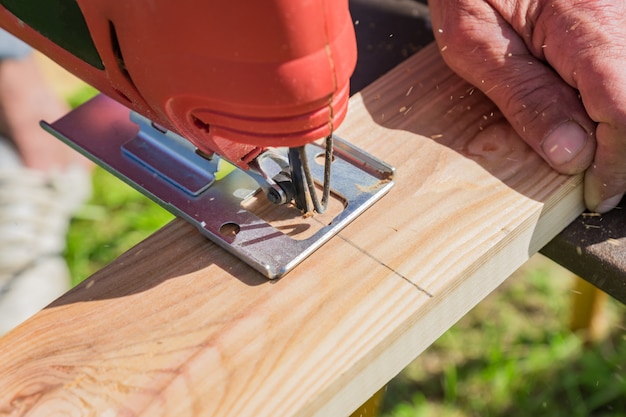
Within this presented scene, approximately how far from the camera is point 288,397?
105cm

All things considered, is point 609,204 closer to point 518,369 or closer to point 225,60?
point 225,60

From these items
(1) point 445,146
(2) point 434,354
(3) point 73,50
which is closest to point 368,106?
(1) point 445,146

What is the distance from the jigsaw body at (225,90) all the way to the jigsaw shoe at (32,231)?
1330mm

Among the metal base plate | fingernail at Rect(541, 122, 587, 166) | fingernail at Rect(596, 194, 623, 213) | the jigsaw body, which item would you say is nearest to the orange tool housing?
the jigsaw body

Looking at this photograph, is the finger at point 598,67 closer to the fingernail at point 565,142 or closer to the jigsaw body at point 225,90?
the fingernail at point 565,142

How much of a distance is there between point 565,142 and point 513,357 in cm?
135

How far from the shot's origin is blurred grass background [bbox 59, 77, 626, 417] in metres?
2.47

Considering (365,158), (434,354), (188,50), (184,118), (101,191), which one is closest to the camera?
(188,50)

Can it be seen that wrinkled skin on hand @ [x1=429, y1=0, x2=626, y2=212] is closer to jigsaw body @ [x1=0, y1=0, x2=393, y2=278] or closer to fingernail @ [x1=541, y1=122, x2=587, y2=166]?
fingernail @ [x1=541, y1=122, x2=587, y2=166]

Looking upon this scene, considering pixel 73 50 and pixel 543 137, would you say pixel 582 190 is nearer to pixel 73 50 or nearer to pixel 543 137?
pixel 543 137

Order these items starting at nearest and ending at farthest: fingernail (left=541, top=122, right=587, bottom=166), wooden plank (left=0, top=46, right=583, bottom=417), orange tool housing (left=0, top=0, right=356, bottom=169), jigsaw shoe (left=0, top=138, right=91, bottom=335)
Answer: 1. orange tool housing (left=0, top=0, right=356, bottom=169)
2. wooden plank (left=0, top=46, right=583, bottom=417)
3. fingernail (left=541, top=122, right=587, bottom=166)
4. jigsaw shoe (left=0, top=138, right=91, bottom=335)

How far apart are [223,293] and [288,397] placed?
22cm

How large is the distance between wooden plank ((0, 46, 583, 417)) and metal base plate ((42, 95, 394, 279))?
0.03m

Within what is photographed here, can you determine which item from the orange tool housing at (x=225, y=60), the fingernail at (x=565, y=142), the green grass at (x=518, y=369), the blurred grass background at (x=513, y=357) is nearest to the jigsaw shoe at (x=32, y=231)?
the blurred grass background at (x=513, y=357)
